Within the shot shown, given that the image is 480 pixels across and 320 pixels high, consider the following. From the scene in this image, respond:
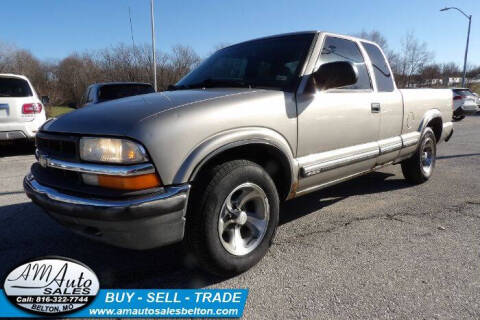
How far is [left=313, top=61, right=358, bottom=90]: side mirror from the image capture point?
8.80 ft

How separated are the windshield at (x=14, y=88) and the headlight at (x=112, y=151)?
583 cm

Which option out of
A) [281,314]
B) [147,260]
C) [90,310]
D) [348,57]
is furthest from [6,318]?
[348,57]

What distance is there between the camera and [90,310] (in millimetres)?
1999

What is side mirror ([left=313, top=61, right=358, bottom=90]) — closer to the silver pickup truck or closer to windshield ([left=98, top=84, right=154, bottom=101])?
the silver pickup truck

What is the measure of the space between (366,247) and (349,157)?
2.81ft

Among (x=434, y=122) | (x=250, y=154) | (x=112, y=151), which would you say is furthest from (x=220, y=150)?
(x=434, y=122)

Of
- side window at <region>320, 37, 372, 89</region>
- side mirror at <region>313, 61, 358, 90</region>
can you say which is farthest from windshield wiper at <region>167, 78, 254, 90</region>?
side window at <region>320, 37, 372, 89</region>

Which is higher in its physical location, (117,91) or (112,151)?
(117,91)

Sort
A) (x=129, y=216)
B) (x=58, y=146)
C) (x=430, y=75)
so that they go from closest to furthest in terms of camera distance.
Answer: (x=129, y=216) → (x=58, y=146) → (x=430, y=75)

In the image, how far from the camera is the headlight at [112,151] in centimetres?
192

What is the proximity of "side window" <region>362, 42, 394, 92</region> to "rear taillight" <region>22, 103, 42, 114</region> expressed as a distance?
6178 mm

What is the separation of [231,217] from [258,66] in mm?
1505

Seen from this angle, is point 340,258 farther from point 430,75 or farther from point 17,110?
point 430,75

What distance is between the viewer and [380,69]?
399 cm
